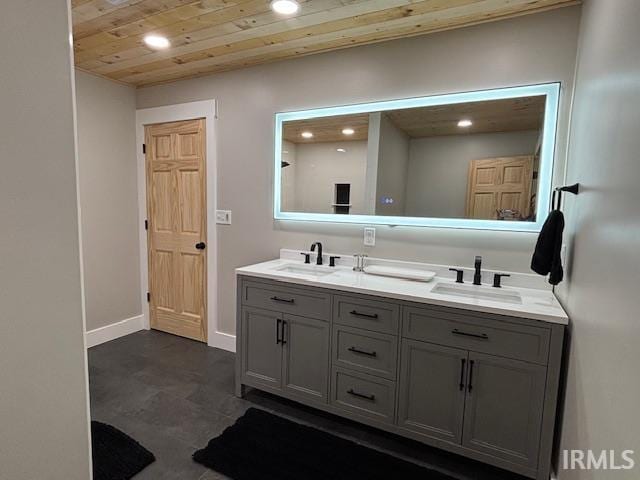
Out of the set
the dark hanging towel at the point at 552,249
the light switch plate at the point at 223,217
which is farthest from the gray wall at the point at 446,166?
the light switch plate at the point at 223,217

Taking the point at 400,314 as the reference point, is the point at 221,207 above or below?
above

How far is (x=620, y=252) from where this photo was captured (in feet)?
3.44

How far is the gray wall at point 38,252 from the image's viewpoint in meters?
0.84

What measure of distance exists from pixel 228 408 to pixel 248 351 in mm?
388

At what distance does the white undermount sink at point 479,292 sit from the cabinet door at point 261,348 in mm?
1068

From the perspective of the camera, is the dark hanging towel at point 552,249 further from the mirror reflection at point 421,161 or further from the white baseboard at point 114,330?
the white baseboard at point 114,330

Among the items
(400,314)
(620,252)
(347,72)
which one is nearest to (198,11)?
(347,72)

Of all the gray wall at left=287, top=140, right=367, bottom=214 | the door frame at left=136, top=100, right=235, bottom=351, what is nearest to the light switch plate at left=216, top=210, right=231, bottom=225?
the door frame at left=136, top=100, right=235, bottom=351

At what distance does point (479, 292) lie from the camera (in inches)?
82.2

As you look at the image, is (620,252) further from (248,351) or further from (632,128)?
(248,351)

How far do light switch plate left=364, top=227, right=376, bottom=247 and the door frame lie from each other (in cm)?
147

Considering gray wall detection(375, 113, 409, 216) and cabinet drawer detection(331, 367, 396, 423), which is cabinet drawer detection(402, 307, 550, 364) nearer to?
cabinet drawer detection(331, 367, 396, 423)

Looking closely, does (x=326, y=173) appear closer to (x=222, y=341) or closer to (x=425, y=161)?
(x=425, y=161)

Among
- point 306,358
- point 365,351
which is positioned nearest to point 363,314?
point 365,351
